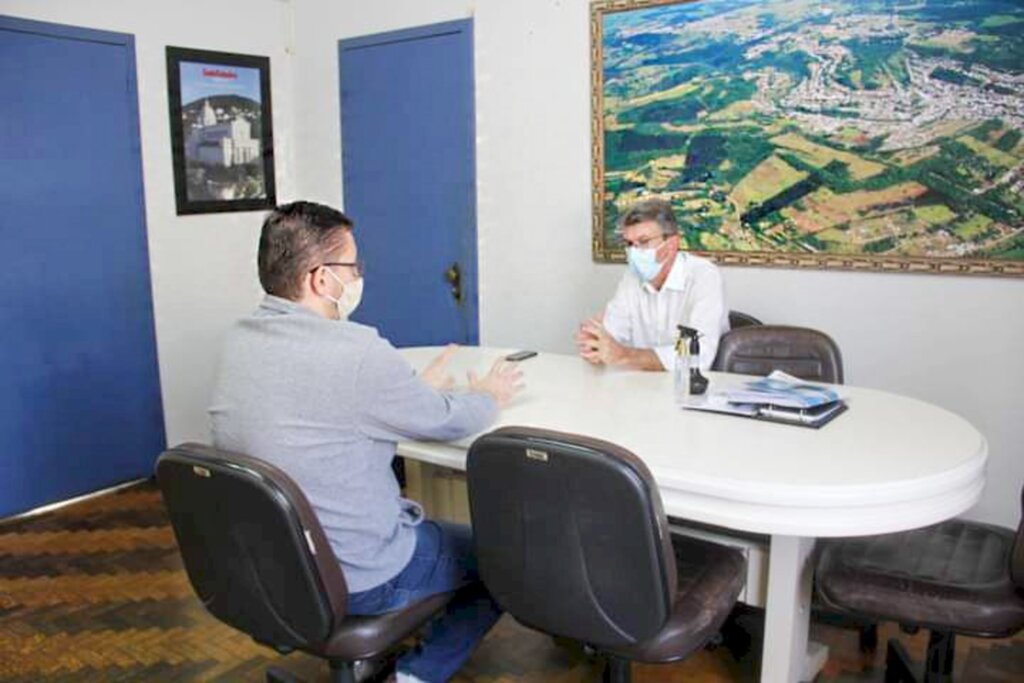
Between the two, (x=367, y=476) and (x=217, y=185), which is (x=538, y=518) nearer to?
(x=367, y=476)

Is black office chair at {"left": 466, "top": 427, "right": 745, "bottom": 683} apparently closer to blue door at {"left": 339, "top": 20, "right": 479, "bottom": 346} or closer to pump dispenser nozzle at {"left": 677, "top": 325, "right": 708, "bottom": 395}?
pump dispenser nozzle at {"left": 677, "top": 325, "right": 708, "bottom": 395}

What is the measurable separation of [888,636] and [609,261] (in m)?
1.86

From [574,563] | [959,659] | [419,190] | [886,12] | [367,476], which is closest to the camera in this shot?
[574,563]

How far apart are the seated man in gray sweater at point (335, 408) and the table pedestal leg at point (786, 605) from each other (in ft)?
2.25

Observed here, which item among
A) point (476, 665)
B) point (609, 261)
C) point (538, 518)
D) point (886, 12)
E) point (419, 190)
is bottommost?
point (476, 665)

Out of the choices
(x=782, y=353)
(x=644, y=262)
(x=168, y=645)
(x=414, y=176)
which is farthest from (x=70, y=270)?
(x=782, y=353)

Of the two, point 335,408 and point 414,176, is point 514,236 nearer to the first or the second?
point 414,176

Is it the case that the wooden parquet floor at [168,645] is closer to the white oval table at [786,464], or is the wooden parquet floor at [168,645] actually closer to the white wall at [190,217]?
the white oval table at [786,464]

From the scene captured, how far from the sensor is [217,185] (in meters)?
4.39

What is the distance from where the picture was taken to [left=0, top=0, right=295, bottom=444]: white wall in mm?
4047

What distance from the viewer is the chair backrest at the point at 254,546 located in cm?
160

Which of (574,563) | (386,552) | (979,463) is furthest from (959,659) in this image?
(386,552)

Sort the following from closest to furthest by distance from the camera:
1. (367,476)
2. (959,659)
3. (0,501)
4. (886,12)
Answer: (367,476)
(959,659)
(886,12)
(0,501)

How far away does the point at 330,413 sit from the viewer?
1709 millimetres
